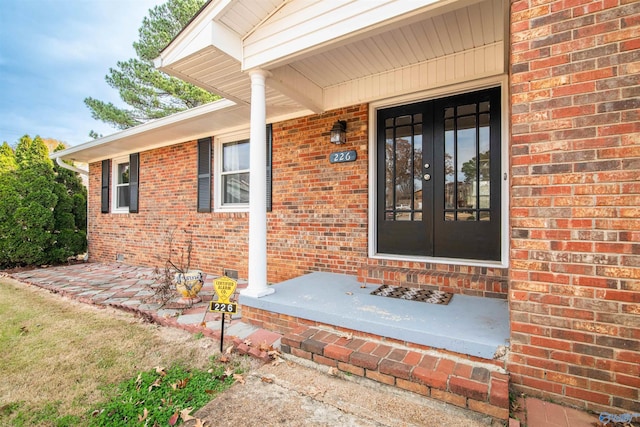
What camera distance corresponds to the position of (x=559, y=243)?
5.57 ft

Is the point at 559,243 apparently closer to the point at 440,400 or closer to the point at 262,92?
the point at 440,400

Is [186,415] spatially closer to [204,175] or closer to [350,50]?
[350,50]

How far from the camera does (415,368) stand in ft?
6.11

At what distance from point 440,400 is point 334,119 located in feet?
11.0

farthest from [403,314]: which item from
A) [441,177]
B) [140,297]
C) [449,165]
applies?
[140,297]

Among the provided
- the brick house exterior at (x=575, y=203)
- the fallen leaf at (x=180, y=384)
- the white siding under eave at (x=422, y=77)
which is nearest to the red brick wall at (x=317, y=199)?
the white siding under eave at (x=422, y=77)

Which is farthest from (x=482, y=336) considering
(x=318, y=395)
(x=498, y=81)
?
(x=498, y=81)

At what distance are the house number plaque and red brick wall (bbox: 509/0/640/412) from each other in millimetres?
2173

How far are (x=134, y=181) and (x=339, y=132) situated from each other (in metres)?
5.40

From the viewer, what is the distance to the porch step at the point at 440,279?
2.85 meters

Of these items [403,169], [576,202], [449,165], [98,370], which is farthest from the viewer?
[403,169]

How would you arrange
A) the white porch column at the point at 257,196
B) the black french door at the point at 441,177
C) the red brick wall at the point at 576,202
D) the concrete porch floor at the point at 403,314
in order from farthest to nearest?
1. the black french door at the point at 441,177
2. the white porch column at the point at 257,196
3. the concrete porch floor at the point at 403,314
4. the red brick wall at the point at 576,202

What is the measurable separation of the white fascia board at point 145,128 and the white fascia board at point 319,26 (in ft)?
4.43

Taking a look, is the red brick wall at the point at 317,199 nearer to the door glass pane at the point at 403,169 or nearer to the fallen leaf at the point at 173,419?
the door glass pane at the point at 403,169
